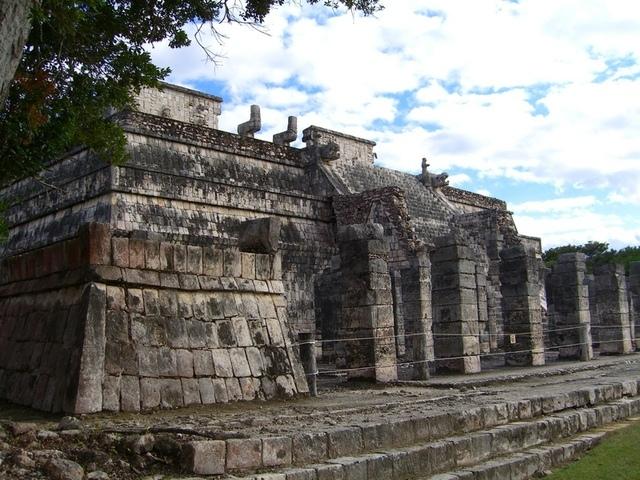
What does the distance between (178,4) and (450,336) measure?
7071 mm

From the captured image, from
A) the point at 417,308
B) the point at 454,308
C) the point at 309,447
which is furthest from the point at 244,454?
the point at 417,308

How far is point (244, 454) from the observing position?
4.86 m

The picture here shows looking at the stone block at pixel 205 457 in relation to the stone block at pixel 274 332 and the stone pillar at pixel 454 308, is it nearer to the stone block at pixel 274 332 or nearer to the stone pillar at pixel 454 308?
the stone block at pixel 274 332

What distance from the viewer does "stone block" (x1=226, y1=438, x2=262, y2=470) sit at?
4.79 metres

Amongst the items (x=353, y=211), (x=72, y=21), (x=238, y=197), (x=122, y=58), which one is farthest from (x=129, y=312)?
(x=353, y=211)

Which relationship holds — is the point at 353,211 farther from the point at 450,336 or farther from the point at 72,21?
the point at 72,21

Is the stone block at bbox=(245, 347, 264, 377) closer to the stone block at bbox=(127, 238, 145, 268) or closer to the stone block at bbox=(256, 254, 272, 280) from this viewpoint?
the stone block at bbox=(256, 254, 272, 280)

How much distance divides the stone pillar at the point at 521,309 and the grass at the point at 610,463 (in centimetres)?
546

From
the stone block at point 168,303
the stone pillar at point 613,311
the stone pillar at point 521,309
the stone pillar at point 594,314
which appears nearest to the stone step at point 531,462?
the stone block at point 168,303

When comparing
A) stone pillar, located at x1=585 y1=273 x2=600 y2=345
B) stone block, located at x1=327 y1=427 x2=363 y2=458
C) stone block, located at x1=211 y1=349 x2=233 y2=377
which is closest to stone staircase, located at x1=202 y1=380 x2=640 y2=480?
stone block, located at x1=327 y1=427 x2=363 y2=458

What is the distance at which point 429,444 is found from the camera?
6121 millimetres

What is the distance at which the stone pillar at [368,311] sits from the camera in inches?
412

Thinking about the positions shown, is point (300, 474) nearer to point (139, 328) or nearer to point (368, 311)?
point (139, 328)

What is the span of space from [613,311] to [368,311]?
9948mm
